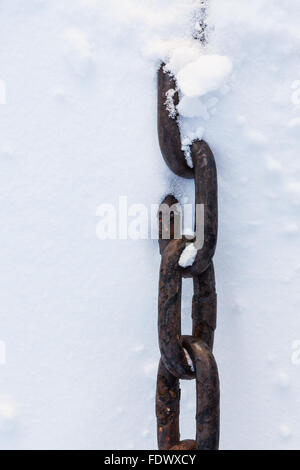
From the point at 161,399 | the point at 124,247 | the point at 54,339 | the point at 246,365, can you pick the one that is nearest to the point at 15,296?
the point at 54,339

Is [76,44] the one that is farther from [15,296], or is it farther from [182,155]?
[15,296]

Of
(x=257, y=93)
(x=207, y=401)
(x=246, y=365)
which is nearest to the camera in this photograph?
(x=207, y=401)

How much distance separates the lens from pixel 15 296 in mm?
1084

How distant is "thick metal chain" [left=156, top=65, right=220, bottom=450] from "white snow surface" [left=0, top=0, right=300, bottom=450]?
5cm

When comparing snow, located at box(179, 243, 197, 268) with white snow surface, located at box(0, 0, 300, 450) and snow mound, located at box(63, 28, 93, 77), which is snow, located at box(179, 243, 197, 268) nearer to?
white snow surface, located at box(0, 0, 300, 450)

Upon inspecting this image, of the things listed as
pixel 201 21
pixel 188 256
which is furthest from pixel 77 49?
pixel 188 256

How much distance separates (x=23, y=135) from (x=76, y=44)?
0.17 m

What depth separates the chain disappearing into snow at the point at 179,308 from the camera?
91 cm

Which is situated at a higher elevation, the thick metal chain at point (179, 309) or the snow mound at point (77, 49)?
the snow mound at point (77, 49)

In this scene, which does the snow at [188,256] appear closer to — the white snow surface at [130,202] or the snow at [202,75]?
the white snow surface at [130,202]

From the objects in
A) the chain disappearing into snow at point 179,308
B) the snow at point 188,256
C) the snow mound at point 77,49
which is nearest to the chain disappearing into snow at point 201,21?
the chain disappearing into snow at point 179,308

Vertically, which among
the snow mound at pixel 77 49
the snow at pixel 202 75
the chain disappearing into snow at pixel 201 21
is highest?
the chain disappearing into snow at pixel 201 21

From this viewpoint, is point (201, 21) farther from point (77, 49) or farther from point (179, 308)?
point (179, 308)

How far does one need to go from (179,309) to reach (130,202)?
224mm
